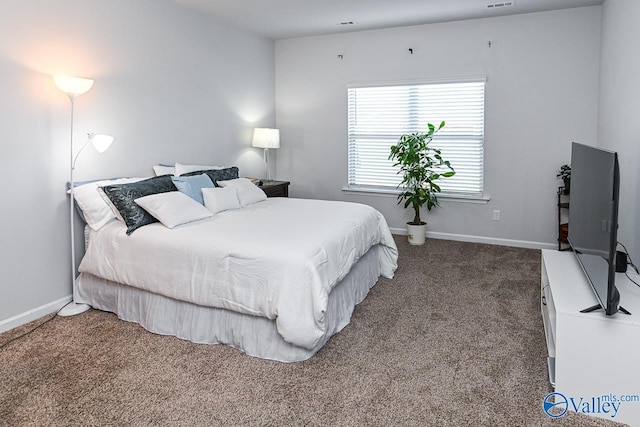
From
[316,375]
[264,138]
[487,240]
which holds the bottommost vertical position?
[316,375]

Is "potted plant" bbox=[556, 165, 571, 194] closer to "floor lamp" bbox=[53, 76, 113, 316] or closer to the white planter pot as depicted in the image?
the white planter pot

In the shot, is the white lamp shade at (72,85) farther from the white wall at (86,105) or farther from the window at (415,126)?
the window at (415,126)

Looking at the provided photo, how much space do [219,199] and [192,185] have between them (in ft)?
0.85

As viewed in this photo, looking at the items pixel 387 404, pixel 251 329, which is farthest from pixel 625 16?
pixel 251 329

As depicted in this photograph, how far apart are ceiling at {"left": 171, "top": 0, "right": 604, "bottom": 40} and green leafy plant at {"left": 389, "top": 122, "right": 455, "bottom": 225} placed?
3.89 ft

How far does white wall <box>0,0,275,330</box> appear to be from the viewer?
296 cm

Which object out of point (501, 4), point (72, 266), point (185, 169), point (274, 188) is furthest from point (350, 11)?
point (72, 266)

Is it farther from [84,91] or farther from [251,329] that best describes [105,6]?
[251,329]

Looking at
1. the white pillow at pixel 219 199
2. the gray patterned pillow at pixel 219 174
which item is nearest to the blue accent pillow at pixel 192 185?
the white pillow at pixel 219 199

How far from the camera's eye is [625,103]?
3318 mm

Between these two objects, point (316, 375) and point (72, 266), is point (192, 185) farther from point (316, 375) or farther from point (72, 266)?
point (316, 375)

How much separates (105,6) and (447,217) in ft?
13.3

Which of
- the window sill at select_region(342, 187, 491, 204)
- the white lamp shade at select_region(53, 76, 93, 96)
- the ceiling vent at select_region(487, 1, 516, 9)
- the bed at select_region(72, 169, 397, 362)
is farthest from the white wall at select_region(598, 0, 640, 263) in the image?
the white lamp shade at select_region(53, 76, 93, 96)

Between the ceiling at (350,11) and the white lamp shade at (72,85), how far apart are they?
1505 millimetres
